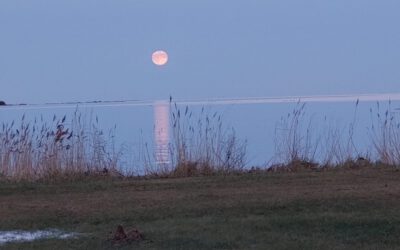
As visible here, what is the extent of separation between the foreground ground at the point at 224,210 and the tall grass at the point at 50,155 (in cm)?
105

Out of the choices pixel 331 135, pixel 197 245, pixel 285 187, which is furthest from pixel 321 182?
pixel 197 245

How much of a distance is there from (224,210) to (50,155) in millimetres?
5526

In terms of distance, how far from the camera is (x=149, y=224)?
9.45 m

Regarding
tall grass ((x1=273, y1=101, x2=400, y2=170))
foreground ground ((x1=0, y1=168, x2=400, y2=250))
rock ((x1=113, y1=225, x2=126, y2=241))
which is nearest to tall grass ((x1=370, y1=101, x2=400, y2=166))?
tall grass ((x1=273, y1=101, x2=400, y2=170))

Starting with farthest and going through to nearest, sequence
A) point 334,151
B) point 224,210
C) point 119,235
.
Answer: point 334,151 < point 224,210 < point 119,235

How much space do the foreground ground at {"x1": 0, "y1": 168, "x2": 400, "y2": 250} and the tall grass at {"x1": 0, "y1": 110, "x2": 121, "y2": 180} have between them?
1.05 meters

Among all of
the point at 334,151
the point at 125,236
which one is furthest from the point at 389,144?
the point at 125,236

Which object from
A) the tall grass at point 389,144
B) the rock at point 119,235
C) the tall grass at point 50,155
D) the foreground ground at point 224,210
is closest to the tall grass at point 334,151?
the tall grass at point 389,144

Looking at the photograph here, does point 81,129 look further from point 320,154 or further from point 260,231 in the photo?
point 260,231

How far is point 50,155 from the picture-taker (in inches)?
590

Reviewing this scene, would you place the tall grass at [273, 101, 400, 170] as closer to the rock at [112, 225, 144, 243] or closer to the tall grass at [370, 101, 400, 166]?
the tall grass at [370, 101, 400, 166]

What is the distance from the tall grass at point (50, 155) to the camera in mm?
14859

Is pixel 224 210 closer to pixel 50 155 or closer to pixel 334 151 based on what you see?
pixel 50 155

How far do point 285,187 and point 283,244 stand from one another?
4.22 metres
